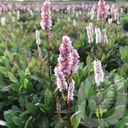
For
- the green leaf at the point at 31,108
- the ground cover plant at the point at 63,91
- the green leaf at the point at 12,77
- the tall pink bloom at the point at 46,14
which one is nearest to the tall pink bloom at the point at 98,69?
the ground cover plant at the point at 63,91

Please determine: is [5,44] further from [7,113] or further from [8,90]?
[7,113]

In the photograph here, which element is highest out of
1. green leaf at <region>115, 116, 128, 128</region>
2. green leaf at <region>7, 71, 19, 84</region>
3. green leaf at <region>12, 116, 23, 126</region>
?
green leaf at <region>7, 71, 19, 84</region>

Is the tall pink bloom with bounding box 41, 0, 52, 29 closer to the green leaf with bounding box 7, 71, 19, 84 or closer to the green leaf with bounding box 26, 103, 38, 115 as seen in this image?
the green leaf with bounding box 26, 103, 38, 115

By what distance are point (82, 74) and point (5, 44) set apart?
75.4 inches

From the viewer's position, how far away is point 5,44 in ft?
15.0

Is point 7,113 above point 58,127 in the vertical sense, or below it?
above

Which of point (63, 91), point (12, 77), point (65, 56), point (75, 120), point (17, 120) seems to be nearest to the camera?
point (65, 56)

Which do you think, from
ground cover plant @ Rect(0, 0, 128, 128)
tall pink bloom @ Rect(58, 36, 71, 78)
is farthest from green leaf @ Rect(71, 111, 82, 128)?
tall pink bloom @ Rect(58, 36, 71, 78)

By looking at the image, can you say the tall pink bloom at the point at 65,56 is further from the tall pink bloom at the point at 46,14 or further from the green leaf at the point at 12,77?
the green leaf at the point at 12,77

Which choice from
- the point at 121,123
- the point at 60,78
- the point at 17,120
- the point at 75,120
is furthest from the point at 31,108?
the point at 60,78

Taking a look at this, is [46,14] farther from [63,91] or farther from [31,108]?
[31,108]

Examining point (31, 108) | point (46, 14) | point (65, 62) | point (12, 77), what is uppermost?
point (46, 14)

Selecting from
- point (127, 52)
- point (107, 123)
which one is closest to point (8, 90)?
point (107, 123)

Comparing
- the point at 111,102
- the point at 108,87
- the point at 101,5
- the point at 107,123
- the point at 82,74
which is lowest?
the point at 107,123
